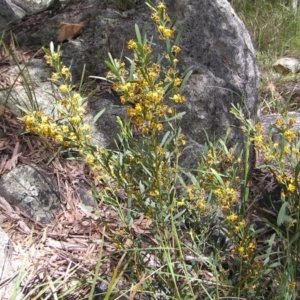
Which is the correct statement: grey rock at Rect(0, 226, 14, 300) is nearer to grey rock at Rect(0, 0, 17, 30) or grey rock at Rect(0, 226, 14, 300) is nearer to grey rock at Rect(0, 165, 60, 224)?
grey rock at Rect(0, 165, 60, 224)

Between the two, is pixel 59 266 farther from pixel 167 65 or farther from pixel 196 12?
pixel 196 12

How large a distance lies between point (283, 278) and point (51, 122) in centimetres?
73

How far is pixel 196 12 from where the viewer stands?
2346mm

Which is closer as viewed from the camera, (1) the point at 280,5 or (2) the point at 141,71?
(2) the point at 141,71

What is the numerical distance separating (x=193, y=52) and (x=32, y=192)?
3.28 ft

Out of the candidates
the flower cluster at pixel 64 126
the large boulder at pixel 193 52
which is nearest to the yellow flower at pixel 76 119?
the flower cluster at pixel 64 126

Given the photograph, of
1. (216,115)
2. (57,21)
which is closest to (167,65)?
(216,115)

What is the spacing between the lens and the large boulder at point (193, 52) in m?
2.20

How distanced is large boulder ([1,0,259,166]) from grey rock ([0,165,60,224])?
34 cm

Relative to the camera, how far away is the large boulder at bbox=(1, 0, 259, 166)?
2.20 metres

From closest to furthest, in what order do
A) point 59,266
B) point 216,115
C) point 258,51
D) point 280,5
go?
point 59,266
point 216,115
point 258,51
point 280,5

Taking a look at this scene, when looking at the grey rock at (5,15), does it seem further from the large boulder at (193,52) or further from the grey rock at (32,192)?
the grey rock at (32,192)

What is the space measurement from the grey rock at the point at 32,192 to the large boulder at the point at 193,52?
1.12 ft

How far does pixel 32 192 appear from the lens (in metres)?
1.86
